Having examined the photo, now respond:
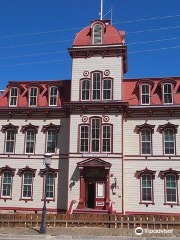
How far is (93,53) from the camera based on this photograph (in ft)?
84.8

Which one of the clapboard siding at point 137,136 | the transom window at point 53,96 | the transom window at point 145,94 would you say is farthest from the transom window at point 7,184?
the transom window at point 145,94

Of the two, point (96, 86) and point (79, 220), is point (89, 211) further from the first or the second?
point (96, 86)

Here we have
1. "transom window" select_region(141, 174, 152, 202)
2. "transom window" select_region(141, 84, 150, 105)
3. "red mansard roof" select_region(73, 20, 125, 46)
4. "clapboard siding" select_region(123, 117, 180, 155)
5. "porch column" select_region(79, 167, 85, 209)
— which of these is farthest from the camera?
"red mansard roof" select_region(73, 20, 125, 46)

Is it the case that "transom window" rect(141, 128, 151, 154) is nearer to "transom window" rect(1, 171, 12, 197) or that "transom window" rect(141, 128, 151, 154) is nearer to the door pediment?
the door pediment

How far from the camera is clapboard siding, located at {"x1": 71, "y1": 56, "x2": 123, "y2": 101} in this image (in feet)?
82.1

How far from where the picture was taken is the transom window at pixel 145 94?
25.8 meters

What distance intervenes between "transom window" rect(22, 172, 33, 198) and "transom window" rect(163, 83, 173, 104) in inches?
534

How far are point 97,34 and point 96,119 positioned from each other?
7.91 metres

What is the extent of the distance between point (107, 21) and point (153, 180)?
1501 cm

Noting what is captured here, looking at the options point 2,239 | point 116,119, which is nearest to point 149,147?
point 116,119

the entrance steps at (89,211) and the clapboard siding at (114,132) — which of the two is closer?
the entrance steps at (89,211)

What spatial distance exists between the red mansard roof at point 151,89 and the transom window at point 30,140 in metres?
8.88

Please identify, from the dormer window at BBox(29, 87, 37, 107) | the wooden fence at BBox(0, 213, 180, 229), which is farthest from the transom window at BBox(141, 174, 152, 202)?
the dormer window at BBox(29, 87, 37, 107)

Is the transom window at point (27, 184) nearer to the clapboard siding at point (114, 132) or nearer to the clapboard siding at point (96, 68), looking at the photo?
the clapboard siding at point (114, 132)
